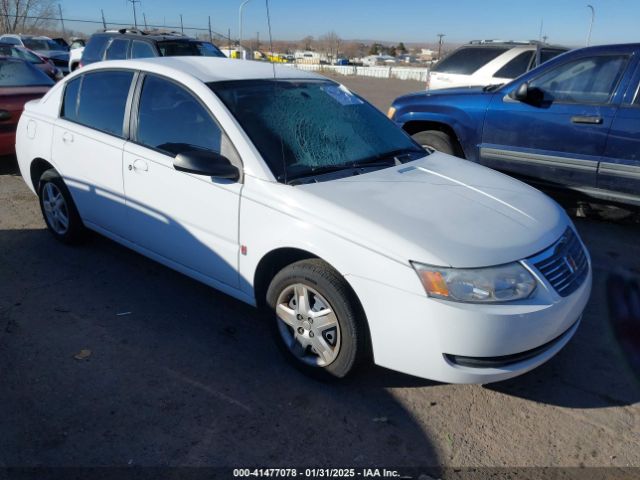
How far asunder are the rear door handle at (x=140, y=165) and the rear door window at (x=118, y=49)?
796 cm

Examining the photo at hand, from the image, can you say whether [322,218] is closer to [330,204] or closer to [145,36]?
[330,204]

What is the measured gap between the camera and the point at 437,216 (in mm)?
2752

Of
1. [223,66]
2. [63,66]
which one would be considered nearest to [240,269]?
[223,66]

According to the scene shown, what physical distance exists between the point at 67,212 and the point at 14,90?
3.64 meters

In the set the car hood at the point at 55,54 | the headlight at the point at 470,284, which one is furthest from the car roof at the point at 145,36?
the car hood at the point at 55,54

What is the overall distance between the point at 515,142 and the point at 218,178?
11.6ft

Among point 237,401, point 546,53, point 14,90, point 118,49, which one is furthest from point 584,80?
point 118,49

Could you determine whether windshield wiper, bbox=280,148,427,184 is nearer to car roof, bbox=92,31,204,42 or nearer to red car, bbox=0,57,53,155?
red car, bbox=0,57,53,155

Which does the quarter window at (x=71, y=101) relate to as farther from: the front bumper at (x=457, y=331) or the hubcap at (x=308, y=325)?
the front bumper at (x=457, y=331)

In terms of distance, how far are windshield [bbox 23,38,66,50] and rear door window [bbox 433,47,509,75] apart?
17.2 meters

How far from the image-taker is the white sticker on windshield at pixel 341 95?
12.7 ft

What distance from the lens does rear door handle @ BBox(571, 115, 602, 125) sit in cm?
487

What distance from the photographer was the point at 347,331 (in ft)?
8.80

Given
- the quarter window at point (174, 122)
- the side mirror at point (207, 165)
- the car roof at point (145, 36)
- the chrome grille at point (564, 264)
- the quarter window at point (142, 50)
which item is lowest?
the chrome grille at point (564, 264)
